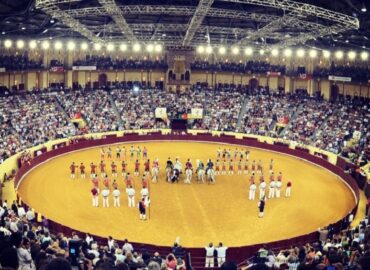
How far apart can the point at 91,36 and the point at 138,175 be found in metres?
19.4

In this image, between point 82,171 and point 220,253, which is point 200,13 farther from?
point 220,253

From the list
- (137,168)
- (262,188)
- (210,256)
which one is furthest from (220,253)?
(137,168)

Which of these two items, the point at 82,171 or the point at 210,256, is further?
the point at 82,171

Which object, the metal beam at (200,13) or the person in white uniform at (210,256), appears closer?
the person in white uniform at (210,256)

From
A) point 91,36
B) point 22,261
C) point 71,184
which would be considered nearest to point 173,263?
point 22,261

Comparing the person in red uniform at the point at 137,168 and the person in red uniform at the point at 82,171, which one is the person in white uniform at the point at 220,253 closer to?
the person in red uniform at the point at 137,168

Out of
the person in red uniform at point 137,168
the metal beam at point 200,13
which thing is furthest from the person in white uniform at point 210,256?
the metal beam at point 200,13

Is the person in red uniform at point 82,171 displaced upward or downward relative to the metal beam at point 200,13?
downward

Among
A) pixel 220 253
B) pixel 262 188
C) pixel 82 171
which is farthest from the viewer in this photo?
pixel 82 171

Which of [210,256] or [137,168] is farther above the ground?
[137,168]

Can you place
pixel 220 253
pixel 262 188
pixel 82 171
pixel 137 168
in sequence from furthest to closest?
1. pixel 137 168
2. pixel 82 171
3. pixel 262 188
4. pixel 220 253

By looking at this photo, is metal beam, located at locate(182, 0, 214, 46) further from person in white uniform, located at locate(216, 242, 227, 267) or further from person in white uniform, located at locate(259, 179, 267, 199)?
person in white uniform, located at locate(216, 242, 227, 267)

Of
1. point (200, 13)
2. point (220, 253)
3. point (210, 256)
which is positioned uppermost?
point (200, 13)

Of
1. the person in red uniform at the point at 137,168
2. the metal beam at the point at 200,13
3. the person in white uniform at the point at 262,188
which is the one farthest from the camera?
the person in red uniform at the point at 137,168
